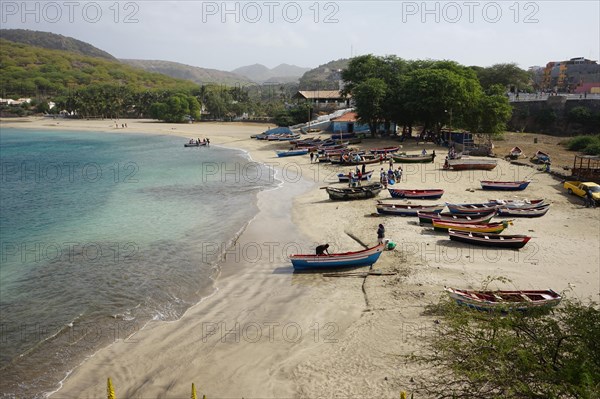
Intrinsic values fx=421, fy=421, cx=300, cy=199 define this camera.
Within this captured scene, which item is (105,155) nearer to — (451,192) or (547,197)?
(451,192)

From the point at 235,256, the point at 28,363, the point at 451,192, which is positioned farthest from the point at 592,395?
the point at 451,192

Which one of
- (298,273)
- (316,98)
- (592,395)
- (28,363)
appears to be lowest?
(28,363)

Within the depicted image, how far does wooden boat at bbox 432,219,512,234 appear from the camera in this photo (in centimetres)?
2148

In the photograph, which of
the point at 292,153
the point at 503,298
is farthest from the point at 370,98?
the point at 503,298

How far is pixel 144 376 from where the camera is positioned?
12.3m

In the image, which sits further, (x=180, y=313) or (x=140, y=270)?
(x=140, y=270)

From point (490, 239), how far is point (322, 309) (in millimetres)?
9770

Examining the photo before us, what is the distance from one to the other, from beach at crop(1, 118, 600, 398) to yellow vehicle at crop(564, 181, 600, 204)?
756 mm

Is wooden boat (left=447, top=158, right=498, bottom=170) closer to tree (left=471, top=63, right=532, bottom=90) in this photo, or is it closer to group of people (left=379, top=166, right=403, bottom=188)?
group of people (left=379, top=166, right=403, bottom=188)

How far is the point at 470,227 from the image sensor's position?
21.7 metres

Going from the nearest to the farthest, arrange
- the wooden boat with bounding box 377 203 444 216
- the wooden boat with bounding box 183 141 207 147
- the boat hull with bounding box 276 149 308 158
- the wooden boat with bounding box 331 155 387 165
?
the wooden boat with bounding box 377 203 444 216
the wooden boat with bounding box 331 155 387 165
the boat hull with bounding box 276 149 308 158
the wooden boat with bounding box 183 141 207 147

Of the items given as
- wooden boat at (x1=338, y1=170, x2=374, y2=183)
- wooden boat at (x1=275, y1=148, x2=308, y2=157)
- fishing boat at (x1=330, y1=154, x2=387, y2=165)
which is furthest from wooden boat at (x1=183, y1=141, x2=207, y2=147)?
wooden boat at (x1=338, y1=170, x2=374, y2=183)

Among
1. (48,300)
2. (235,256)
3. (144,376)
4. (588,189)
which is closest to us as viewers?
(144,376)

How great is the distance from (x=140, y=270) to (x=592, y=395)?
1831 cm
